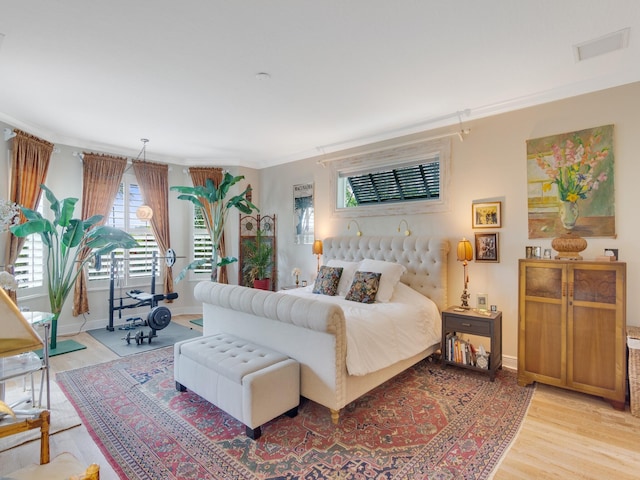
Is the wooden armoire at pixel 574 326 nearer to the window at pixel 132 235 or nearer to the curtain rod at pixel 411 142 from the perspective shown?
the curtain rod at pixel 411 142

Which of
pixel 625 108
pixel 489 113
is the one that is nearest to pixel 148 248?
pixel 489 113

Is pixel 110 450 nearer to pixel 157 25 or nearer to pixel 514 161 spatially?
pixel 157 25

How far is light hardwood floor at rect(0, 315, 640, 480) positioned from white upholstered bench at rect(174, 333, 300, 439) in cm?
76

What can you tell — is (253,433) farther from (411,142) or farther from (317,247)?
(411,142)

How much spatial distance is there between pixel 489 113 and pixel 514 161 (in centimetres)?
62

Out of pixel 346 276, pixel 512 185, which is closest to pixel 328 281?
pixel 346 276

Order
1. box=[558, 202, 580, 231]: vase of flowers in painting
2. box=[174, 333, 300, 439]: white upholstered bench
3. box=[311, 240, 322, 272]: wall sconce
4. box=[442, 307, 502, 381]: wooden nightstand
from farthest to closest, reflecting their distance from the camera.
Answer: box=[311, 240, 322, 272]: wall sconce, box=[442, 307, 502, 381]: wooden nightstand, box=[558, 202, 580, 231]: vase of flowers in painting, box=[174, 333, 300, 439]: white upholstered bench

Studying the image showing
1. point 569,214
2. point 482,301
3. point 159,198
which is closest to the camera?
point 569,214

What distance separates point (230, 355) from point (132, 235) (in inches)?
158

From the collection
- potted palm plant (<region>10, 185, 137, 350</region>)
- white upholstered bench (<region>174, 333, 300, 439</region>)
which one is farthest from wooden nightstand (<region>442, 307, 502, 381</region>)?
potted palm plant (<region>10, 185, 137, 350</region>)

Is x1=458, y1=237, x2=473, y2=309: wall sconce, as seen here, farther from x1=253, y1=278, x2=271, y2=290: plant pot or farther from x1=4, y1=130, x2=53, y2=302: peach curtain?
x1=4, y1=130, x2=53, y2=302: peach curtain

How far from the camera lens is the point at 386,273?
3.97 m

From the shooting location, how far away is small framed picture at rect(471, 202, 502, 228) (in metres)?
3.72

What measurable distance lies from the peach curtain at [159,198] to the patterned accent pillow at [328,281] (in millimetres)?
3170
